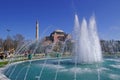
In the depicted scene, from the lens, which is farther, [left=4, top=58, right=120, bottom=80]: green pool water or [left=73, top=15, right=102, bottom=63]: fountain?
[left=73, top=15, right=102, bottom=63]: fountain

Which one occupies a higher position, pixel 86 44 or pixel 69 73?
pixel 86 44

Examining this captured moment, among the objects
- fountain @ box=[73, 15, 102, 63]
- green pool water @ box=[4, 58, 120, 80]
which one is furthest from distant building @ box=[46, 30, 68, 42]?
green pool water @ box=[4, 58, 120, 80]

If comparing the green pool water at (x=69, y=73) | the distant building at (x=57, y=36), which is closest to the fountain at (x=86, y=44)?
the green pool water at (x=69, y=73)

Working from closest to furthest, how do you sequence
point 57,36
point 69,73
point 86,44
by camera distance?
point 69,73 < point 86,44 < point 57,36

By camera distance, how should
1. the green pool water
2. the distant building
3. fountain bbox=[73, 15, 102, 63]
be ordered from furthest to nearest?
the distant building < fountain bbox=[73, 15, 102, 63] < the green pool water

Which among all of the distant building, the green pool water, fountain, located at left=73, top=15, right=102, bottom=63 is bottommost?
the green pool water

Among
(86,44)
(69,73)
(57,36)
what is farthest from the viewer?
(57,36)

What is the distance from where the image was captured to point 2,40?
70188 millimetres

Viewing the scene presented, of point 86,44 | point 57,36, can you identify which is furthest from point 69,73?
point 57,36

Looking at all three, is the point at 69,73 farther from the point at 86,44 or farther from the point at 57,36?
the point at 57,36

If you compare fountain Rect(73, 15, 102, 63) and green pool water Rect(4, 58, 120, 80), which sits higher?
fountain Rect(73, 15, 102, 63)

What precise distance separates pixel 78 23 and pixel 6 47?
42.8m

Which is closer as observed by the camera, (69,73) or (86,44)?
(69,73)

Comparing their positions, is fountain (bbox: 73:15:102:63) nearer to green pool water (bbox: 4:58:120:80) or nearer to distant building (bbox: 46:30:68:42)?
green pool water (bbox: 4:58:120:80)
